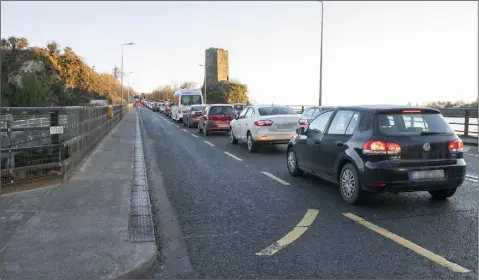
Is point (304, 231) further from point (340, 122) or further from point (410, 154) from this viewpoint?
point (340, 122)

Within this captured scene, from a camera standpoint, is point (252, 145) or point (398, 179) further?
point (252, 145)

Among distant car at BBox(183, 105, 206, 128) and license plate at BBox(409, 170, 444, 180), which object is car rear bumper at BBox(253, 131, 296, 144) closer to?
license plate at BBox(409, 170, 444, 180)

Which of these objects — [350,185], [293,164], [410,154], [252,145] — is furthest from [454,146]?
[252,145]

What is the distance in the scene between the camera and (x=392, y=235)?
17.2ft

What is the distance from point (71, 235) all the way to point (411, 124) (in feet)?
16.0

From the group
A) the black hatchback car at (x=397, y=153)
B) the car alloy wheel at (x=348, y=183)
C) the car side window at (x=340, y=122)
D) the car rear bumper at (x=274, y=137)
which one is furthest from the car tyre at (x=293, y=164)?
the car rear bumper at (x=274, y=137)

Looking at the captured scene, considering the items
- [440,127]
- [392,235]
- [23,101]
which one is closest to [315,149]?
[440,127]

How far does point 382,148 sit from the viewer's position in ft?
20.6

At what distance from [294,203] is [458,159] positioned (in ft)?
8.21

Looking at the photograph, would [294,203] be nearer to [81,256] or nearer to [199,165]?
[81,256]

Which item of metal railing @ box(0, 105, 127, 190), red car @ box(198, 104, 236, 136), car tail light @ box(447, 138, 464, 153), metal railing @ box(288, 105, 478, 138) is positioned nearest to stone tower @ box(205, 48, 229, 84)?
red car @ box(198, 104, 236, 136)

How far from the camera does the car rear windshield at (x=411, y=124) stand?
6.43m

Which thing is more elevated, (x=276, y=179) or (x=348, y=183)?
(x=348, y=183)

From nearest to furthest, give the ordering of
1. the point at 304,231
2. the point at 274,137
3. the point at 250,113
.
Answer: the point at 304,231 → the point at 274,137 → the point at 250,113
